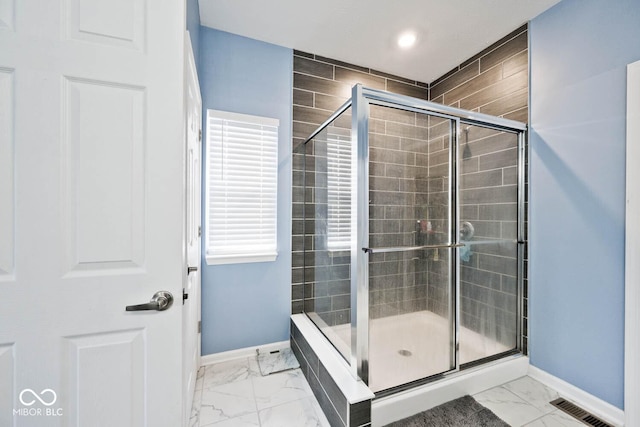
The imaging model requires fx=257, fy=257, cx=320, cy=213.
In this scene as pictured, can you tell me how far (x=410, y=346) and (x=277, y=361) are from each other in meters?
1.04

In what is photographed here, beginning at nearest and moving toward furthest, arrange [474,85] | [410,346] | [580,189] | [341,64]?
[580,189] < [410,346] < [474,85] < [341,64]

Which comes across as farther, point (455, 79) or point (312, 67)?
point (455, 79)

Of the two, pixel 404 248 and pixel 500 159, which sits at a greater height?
pixel 500 159

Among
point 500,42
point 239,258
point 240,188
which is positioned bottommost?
point 239,258

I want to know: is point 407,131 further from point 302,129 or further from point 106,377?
point 106,377

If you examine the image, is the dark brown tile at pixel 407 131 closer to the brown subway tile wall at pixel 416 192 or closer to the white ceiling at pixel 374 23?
the brown subway tile wall at pixel 416 192

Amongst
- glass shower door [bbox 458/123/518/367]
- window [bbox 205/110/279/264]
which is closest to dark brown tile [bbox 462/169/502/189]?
glass shower door [bbox 458/123/518/367]

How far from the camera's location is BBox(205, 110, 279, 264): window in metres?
2.01

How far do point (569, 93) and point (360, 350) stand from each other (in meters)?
2.11

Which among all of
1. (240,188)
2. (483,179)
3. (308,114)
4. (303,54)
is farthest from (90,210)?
(483,179)

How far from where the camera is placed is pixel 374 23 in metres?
2.00

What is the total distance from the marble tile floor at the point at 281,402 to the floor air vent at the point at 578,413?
0.04 m

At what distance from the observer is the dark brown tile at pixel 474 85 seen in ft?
7.11

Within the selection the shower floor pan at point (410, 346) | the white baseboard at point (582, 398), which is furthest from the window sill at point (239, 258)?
the white baseboard at point (582, 398)
